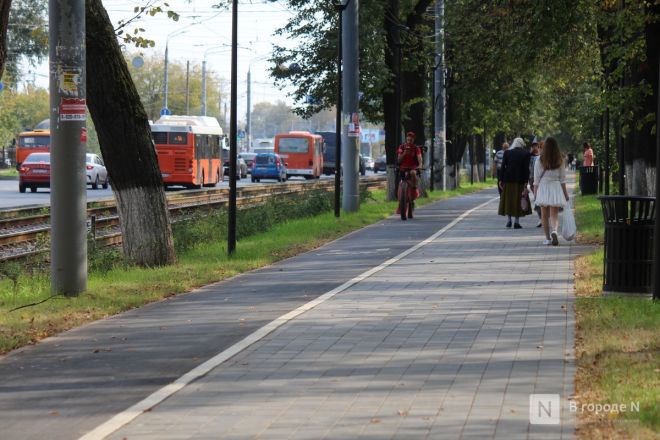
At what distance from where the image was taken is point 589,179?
45.3 m

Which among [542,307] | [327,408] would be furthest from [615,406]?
[542,307]

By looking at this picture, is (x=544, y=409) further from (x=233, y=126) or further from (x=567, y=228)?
(x=567, y=228)

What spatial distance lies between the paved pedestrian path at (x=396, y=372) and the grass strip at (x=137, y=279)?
1721mm

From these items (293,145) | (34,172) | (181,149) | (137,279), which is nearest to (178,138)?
(181,149)

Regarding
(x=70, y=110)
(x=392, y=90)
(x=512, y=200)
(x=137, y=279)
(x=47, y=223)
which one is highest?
(x=392, y=90)

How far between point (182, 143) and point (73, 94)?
3956cm

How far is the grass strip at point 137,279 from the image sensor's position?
12289mm

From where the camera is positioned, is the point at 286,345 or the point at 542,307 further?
the point at 542,307

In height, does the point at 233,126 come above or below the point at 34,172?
above

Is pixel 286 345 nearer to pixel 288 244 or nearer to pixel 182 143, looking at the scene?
pixel 288 244

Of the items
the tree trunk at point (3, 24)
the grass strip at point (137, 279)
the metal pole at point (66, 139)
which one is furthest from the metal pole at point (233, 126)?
the tree trunk at point (3, 24)

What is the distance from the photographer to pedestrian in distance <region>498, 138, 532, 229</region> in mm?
25625

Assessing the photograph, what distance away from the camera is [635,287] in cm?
1374

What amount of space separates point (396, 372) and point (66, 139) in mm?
6240
